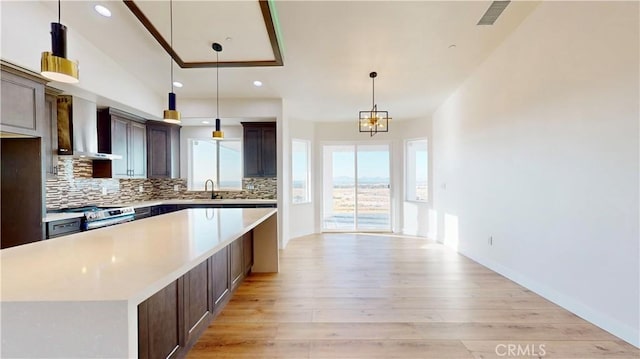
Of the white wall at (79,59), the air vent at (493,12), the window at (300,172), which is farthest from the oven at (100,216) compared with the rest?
the air vent at (493,12)

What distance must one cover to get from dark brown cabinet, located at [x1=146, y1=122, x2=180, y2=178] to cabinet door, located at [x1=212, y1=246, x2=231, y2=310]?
10.2 ft

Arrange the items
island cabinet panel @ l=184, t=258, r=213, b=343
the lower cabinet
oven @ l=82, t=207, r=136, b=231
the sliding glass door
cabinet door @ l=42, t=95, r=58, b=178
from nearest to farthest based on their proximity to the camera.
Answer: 1. the lower cabinet
2. island cabinet panel @ l=184, t=258, r=213, b=343
3. cabinet door @ l=42, t=95, r=58, b=178
4. oven @ l=82, t=207, r=136, b=231
5. the sliding glass door

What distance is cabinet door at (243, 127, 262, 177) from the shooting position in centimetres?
515

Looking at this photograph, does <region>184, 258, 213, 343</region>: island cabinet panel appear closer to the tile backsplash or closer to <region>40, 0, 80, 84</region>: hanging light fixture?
<region>40, 0, 80, 84</region>: hanging light fixture

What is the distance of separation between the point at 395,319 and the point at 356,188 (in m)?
4.14

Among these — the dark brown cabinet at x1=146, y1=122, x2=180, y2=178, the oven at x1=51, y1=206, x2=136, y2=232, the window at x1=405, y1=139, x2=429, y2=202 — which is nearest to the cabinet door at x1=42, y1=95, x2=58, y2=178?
the oven at x1=51, y1=206, x2=136, y2=232

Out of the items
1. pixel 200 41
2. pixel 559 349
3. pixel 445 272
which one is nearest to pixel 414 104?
pixel 445 272

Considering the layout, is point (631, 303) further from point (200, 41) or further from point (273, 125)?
point (273, 125)

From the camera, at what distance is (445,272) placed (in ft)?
11.7

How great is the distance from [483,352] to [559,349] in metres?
0.57

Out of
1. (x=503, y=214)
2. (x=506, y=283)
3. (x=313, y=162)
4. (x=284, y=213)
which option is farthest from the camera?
(x=313, y=162)

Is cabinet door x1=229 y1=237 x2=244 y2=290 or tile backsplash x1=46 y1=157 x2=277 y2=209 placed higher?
tile backsplash x1=46 y1=157 x2=277 y2=209

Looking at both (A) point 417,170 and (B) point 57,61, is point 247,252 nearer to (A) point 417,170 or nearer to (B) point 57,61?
(B) point 57,61

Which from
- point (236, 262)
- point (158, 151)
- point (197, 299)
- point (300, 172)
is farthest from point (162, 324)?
point (300, 172)
